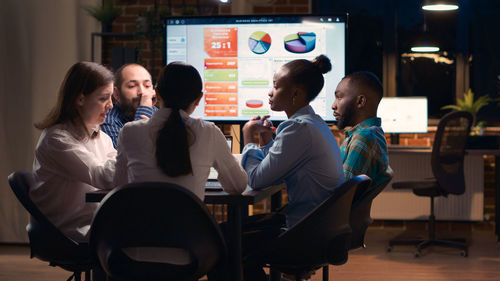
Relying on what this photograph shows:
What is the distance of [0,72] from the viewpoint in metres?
4.77

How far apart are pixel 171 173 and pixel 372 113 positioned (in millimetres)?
1173

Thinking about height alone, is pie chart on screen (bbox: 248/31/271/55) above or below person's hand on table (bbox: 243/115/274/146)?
above

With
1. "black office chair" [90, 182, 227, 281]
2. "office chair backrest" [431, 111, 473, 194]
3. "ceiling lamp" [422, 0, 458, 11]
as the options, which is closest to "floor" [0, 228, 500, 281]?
"office chair backrest" [431, 111, 473, 194]

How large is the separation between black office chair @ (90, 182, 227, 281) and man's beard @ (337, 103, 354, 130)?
1.06m

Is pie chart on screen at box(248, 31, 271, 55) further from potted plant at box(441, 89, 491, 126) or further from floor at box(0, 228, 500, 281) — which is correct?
potted plant at box(441, 89, 491, 126)

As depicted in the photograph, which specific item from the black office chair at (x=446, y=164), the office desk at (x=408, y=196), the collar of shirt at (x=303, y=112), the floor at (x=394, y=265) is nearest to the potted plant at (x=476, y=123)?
the black office chair at (x=446, y=164)

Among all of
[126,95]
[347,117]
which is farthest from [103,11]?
[347,117]

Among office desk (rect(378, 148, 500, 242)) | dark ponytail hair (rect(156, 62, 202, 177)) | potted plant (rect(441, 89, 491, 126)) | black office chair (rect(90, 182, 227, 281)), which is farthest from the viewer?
office desk (rect(378, 148, 500, 242))

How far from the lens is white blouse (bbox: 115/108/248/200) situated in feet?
6.25

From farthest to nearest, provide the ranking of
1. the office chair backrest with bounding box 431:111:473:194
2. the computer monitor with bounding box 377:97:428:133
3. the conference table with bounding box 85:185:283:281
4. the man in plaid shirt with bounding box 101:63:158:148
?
the computer monitor with bounding box 377:97:428:133 < the office chair backrest with bounding box 431:111:473:194 < the man in plaid shirt with bounding box 101:63:158:148 < the conference table with bounding box 85:185:283:281

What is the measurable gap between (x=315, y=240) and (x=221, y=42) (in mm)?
1353

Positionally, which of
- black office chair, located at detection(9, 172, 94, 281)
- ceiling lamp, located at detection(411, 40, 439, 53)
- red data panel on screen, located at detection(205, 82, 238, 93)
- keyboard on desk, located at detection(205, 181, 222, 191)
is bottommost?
black office chair, located at detection(9, 172, 94, 281)

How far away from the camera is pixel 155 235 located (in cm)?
178

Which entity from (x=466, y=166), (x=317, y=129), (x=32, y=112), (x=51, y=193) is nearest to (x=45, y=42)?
(x=32, y=112)
